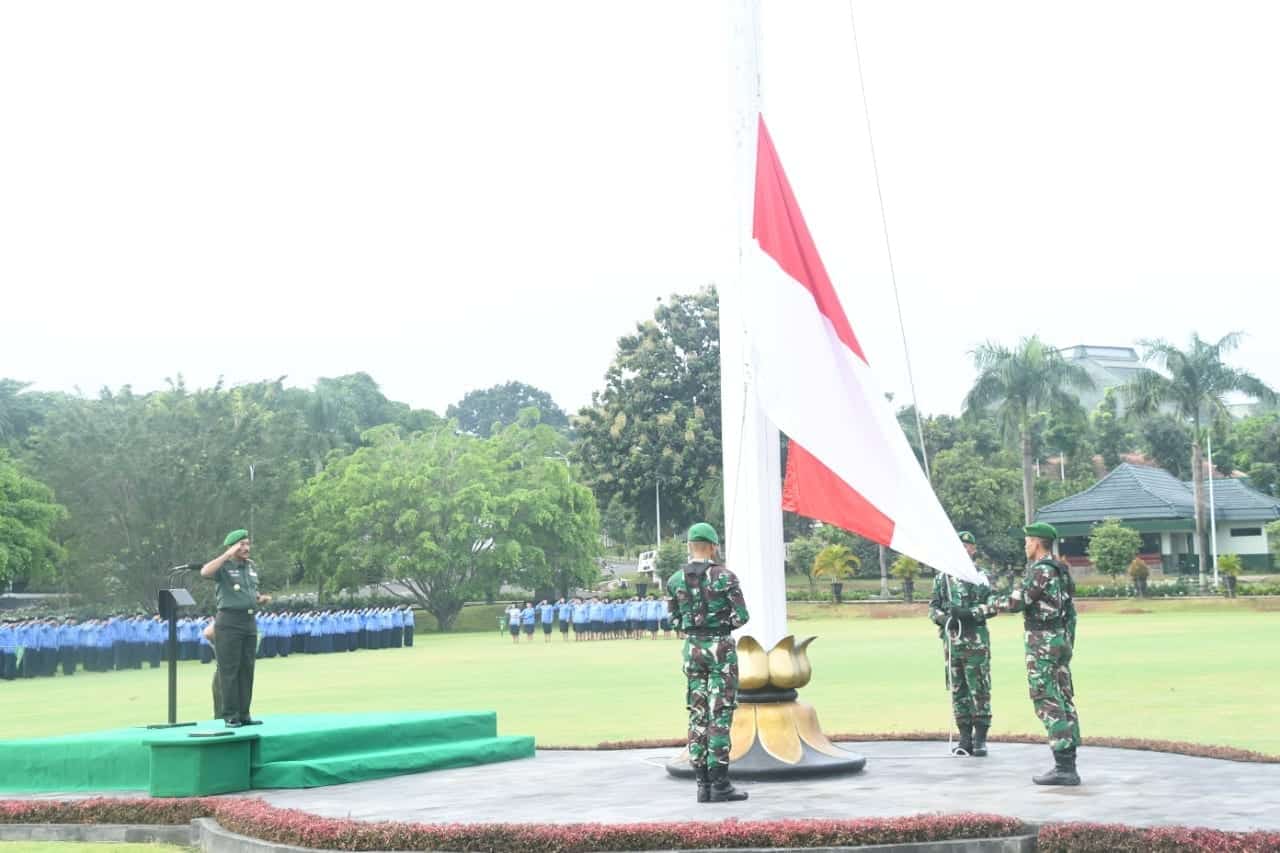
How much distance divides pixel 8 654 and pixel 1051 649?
20303 mm

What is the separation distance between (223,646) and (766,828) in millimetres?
4470

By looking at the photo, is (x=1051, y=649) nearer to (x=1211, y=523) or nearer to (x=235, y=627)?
(x=235, y=627)

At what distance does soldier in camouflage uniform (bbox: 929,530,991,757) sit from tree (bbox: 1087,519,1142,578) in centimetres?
3433

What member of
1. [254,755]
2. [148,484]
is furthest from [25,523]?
[254,755]

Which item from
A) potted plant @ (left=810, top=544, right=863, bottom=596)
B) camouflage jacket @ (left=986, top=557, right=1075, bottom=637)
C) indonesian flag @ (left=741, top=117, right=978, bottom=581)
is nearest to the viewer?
camouflage jacket @ (left=986, top=557, right=1075, bottom=637)

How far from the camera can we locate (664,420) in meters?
44.9

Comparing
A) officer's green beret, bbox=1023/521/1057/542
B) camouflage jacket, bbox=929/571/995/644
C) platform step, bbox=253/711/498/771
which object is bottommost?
platform step, bbox=253/711/498/771

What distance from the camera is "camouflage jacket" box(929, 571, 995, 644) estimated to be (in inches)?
346

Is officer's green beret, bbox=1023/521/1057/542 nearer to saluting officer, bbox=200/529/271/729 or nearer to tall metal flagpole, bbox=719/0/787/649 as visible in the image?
tall metal flagpole, bbox=719/0/787/649

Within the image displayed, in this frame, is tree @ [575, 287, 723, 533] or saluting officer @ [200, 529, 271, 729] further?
tree @ [575, 287, 723, 533]

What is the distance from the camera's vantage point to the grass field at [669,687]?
457 inches

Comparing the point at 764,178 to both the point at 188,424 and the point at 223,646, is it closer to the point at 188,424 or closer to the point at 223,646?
the point at 223,646

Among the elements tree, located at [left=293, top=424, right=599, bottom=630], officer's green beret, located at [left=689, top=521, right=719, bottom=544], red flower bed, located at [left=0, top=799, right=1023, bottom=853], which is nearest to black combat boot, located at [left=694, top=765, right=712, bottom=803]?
red flower bed, located at [left=0, top=799, right=1023, bottom=853]

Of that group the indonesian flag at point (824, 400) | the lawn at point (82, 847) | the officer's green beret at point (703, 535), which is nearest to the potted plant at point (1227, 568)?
the indonesian flag at point (824, 400)
